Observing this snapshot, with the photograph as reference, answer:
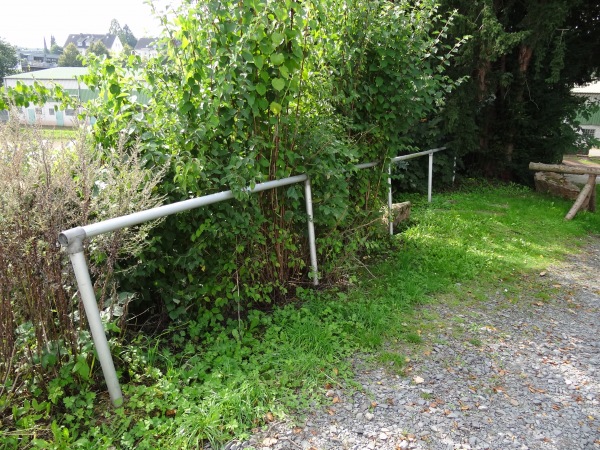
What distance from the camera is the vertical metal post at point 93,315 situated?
6.93ft

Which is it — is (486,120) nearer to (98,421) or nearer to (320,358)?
(320,358)

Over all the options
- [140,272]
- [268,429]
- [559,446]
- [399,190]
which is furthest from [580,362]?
[399,190]

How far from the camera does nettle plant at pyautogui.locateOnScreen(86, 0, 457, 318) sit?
296cm

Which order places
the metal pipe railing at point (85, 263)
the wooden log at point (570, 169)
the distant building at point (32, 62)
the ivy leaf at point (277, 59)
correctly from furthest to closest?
the wooden log at point (570, 169) < the distant building at point (32, 62) < the ivy leaf at point (277, 59) < the metal pipe railing at point (85, 263)

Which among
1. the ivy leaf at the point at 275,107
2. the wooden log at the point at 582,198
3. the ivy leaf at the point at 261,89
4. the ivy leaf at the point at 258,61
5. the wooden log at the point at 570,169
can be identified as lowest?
the wooden log at the point at 582,198

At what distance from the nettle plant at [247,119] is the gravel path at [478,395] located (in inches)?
47.8

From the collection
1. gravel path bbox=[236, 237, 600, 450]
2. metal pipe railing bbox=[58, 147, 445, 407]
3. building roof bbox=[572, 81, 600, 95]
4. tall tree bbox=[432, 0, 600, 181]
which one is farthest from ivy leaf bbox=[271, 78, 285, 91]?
building roof bbox=[572, 81, 600, 95]

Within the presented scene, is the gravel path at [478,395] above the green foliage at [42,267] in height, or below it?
below

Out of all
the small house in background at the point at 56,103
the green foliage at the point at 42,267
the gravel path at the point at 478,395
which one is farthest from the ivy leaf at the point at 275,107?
the gravel path at the point at 478,395

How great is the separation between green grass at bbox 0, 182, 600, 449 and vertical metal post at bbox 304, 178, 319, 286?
180 millimetres

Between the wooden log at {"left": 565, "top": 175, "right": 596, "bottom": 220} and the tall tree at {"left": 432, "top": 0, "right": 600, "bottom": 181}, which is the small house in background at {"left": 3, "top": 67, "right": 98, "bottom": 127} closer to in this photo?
the tall tree at {"left": 432, "top": 0, "right": 600, "bottom": 181}

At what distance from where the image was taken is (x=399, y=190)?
9398 mm

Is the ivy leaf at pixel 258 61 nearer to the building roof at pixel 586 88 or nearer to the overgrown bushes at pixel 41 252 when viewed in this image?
the overgrown bushes at pixel 41 252

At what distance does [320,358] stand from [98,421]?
4.53 feet
